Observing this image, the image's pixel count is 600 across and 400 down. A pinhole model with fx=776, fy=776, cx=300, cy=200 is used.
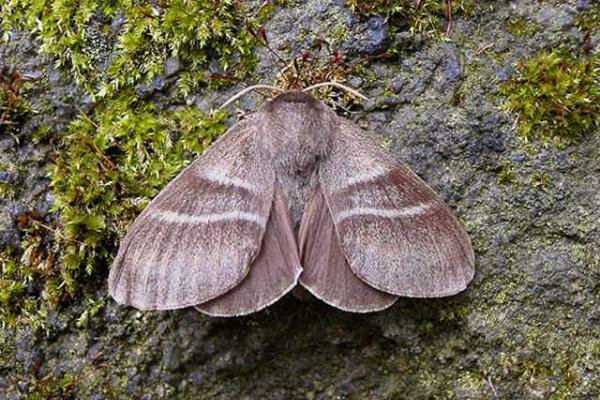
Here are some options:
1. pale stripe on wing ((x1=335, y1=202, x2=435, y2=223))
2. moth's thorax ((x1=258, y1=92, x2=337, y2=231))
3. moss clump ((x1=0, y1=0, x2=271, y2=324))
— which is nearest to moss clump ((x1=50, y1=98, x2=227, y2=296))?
moss clump ((x1=0, y1=0, x2=271, y2=324))

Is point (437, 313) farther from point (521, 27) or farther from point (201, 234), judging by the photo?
point (521, 27)

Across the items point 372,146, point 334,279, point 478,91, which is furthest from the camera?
point 478,91

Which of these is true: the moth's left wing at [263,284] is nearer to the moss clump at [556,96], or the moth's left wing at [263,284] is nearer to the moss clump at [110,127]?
the moss clump at [110,127]

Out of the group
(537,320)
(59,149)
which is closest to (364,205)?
(537,320)

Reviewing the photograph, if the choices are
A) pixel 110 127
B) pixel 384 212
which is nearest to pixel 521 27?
pixel 384 212

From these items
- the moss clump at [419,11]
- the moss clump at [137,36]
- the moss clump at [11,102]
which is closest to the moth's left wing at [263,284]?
the moss clump at [137,36]

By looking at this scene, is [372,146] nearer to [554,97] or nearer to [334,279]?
[334,279]

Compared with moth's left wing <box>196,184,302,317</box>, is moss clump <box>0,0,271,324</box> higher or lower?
higher

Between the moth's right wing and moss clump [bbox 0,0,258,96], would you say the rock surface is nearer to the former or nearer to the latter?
moss clump [bbox 0,0,258,96]

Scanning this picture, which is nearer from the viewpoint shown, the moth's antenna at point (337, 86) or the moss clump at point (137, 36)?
the moth's antenna at point (337, 86)
